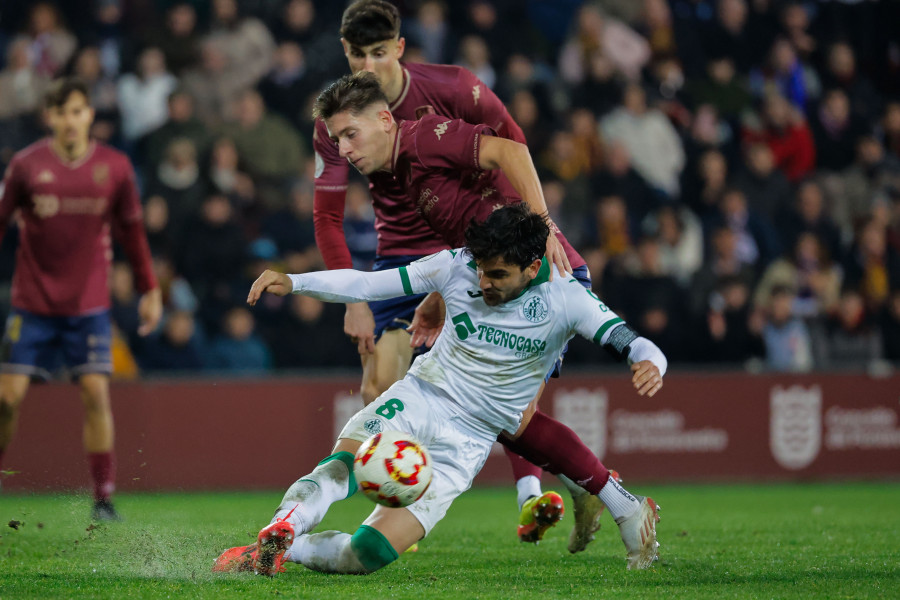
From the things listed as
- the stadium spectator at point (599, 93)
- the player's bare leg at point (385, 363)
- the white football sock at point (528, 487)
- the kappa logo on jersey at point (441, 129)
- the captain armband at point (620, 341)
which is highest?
the kappa logo on jersey at point (441, 129)

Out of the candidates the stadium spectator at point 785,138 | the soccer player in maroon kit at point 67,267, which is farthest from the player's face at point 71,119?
the stadium spectator at point 785,138

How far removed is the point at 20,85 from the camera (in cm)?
1084

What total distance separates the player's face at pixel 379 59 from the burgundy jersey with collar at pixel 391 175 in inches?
4.5

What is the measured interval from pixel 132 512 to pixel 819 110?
10172mm

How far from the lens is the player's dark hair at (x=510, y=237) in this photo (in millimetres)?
4547

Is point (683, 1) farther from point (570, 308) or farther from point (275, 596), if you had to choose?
point (275, 596)

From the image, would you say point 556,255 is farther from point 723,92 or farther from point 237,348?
point 723,92

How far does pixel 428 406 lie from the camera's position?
15.7ft

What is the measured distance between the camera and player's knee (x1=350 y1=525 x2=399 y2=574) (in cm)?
445

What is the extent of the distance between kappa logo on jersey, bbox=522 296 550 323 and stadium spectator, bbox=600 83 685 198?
27.1ft

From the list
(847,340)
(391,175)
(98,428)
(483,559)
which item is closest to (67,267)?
(98,428)

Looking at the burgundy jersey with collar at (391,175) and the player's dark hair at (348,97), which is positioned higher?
the player's dark hair at (348,97)

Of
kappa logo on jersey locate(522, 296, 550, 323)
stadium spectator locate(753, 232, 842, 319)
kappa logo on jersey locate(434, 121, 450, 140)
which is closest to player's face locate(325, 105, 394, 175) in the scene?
kappa logo on jersey locate(434, 121, 450, 140)

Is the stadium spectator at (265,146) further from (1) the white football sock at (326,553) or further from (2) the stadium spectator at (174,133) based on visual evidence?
(1) the white football sock at (326,553)
